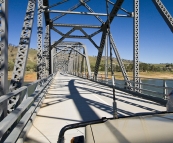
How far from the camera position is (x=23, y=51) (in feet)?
20.7

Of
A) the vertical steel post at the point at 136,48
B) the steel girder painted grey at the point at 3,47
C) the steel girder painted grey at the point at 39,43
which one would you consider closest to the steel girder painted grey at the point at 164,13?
the vertical steel post at the point at 136,48

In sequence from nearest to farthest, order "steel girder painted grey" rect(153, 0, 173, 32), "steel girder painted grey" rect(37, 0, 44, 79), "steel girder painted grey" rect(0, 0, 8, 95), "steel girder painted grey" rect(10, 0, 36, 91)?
"steel girder painted grey" rect(0, 0, 8, 95) < "steel girder painted grey" rect(10, 0, 36, 91) < "steel girder painted grey" rect(153, 0, 173, 32) < "steel girder painted grey" rect(37, 0, 44, 79)

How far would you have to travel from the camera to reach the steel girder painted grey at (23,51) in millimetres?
5660

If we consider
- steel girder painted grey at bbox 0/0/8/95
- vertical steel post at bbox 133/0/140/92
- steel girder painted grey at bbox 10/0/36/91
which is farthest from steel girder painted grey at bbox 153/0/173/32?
steel girder painted grey at bbox 0/0/8/95

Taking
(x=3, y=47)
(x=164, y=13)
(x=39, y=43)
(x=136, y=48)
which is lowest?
(x=3, y=47)

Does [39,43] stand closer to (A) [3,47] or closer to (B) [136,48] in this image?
(B) [136,48]

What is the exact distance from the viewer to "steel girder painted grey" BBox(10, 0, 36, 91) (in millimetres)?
5660

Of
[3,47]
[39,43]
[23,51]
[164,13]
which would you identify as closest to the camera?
[3,47]

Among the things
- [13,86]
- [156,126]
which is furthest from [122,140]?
[13,86]

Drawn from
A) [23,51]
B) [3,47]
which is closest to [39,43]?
[23,51]

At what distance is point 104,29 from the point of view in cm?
2212

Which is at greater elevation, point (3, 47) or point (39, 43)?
point (39, 43)

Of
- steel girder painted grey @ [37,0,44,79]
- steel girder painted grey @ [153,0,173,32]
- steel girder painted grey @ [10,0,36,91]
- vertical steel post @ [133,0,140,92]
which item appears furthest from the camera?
vertical steel post @ [133,0,140,92]

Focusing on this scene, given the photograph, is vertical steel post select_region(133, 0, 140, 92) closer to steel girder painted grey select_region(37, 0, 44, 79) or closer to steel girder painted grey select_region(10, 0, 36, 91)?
steel girder painted grey select_region(37, 0, 44, 79)
